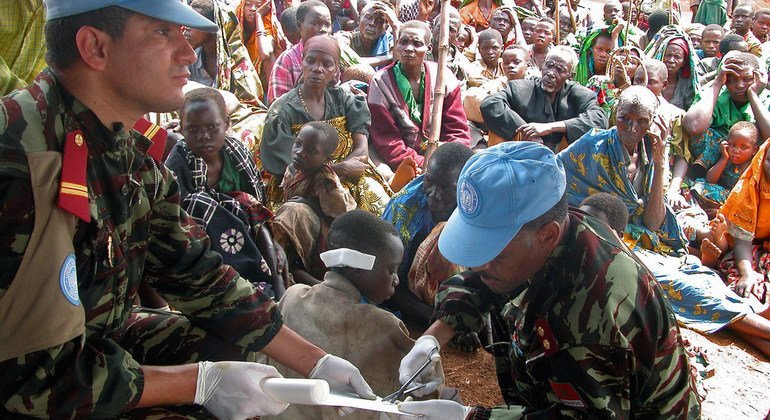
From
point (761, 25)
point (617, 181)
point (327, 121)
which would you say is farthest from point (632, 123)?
point (761, 25)

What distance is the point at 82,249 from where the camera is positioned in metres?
1.52

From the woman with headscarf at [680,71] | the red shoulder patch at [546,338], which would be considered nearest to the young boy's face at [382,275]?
the red shoulder patch at [546,338]

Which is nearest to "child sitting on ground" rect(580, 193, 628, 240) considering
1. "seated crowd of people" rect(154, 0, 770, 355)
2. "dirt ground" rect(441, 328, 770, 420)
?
"seated crowd of people" rect(154, 0, 770, 355)

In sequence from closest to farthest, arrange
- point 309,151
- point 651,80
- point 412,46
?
point 309,151, point 412,46, point 651,80

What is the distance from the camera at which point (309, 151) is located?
3836mm

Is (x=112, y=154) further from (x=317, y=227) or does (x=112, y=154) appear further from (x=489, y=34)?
(x=489, y=34)

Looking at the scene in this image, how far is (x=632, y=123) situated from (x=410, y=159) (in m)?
1.43

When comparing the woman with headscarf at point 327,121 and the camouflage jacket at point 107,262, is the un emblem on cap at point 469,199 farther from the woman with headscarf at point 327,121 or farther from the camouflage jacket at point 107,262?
the woman with headscarf at point 327,121

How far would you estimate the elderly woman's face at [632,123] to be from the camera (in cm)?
431

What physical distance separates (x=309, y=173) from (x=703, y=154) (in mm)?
3727

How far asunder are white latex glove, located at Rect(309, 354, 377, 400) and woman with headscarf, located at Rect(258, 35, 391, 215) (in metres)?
2.30

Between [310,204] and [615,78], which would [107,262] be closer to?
[310,204]

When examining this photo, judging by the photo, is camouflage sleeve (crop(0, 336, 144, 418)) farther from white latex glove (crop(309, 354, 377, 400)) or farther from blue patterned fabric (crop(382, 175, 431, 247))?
blue patterned fabric (crop(382, 175, 431, 247))

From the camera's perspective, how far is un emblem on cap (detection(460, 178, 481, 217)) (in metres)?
1.75
